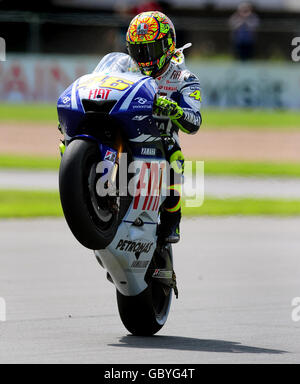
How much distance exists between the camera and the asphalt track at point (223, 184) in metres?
16.0

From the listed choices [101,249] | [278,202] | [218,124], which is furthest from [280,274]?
[218,124]

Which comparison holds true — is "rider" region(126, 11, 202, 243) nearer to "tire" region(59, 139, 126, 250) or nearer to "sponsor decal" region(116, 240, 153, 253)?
"sponsor decal" region(116, 240, 153, 253)

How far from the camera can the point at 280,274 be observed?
30.7ft

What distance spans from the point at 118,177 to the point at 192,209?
862 centimetres

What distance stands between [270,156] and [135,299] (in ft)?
51.7

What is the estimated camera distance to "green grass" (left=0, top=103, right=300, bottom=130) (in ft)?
86.8

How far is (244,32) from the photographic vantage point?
98.7 feet

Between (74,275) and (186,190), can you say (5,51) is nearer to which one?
(186,190)

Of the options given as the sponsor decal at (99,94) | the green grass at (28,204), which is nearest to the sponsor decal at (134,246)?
the sponsor decal at (99,94)

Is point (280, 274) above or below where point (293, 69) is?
below

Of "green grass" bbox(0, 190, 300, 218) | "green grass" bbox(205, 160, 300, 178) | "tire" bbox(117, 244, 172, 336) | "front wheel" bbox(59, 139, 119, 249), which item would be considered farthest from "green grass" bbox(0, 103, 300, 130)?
"front wheel" bbox(59, 139, 119, 249)

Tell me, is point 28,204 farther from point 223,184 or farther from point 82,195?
Answer: point 82,195

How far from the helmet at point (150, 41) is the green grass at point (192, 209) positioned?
22.0 feet

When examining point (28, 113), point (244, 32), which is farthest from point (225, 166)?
point (244, 32)
